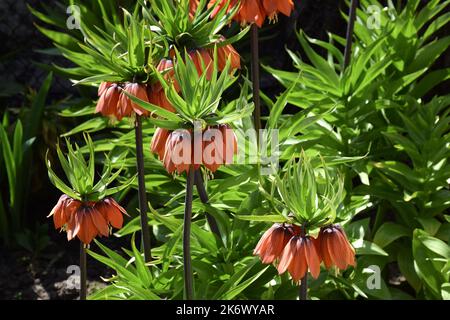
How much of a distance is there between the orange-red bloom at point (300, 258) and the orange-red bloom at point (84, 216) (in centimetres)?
50

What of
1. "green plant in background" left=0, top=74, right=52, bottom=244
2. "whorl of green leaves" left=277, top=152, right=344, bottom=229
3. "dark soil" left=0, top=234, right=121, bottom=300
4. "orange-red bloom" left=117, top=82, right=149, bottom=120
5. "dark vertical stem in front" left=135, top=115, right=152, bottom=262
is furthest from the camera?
"green plant in background" left=0, top=74, right=52, bottom=244

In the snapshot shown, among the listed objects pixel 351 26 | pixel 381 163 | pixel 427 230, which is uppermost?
pixel 351 26

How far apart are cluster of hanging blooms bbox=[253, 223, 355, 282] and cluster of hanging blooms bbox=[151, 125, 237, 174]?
0.66 ft

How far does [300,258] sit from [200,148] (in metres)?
0.32

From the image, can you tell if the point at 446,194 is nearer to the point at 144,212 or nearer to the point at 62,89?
the point at 144,212

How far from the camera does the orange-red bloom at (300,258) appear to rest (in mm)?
2003

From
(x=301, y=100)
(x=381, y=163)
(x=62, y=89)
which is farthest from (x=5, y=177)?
(x=381, y=163)

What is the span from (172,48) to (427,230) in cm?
114

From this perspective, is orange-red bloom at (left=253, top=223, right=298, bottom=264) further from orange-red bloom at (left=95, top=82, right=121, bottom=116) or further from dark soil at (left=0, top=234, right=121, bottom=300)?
dark soil at (left=0, top=234, right=121, bottom=300)

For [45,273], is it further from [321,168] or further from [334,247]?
[334,247]

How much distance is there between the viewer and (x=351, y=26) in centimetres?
331

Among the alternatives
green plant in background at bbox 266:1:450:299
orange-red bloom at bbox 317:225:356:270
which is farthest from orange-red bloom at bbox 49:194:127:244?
green plant in background at bbox 266:1:450:299

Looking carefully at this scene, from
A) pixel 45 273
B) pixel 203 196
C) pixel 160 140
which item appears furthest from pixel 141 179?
pixel 45 273

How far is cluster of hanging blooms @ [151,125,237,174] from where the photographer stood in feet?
6.82
